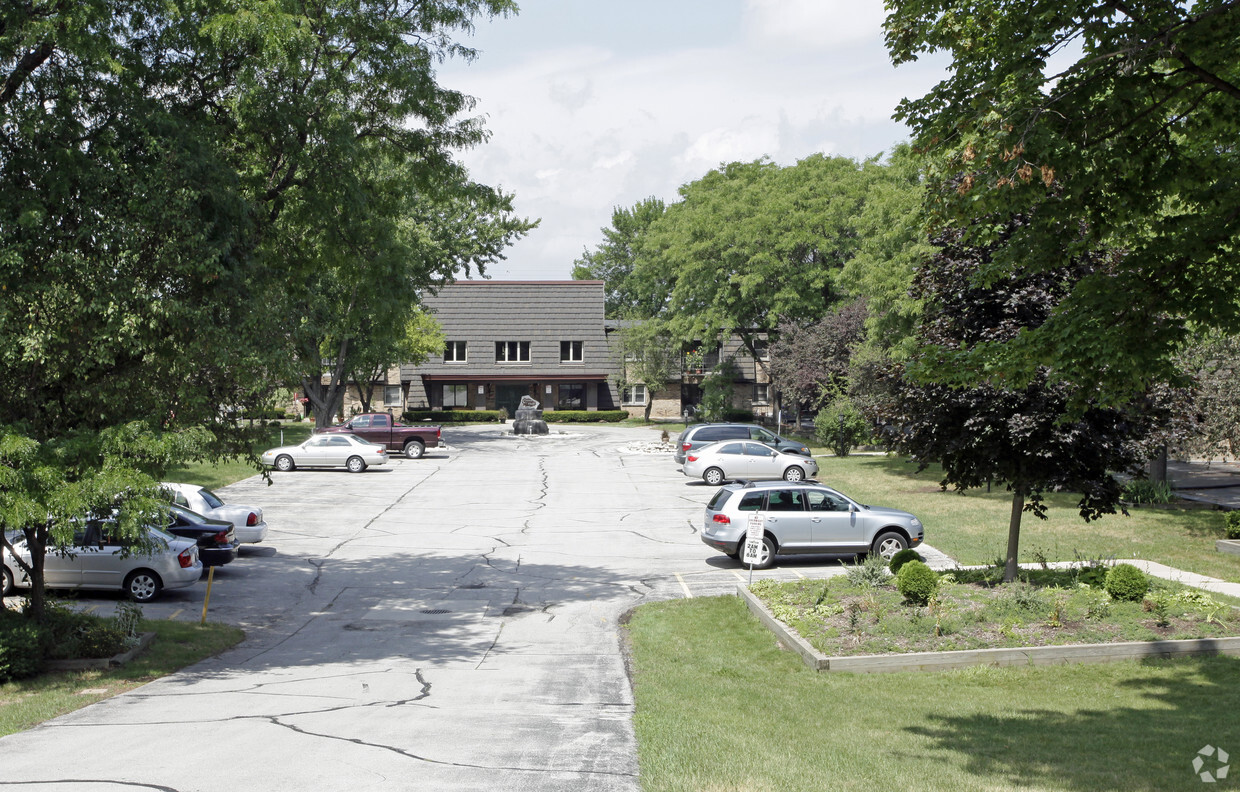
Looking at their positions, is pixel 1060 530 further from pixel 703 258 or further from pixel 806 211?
pixel 703 258

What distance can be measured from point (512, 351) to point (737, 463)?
36.7m

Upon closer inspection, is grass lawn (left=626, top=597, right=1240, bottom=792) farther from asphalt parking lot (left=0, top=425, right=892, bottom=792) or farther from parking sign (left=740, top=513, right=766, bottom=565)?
parking sign (left=740, top=513, right=766, bottom=565)

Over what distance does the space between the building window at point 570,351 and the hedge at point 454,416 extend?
6046 millimetres

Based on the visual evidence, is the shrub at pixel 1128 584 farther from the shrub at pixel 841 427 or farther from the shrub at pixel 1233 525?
the shrub at pixel 841 427

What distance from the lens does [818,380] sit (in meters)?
41.0

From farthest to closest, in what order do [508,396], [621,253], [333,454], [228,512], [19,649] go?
1. [621,253]
2. [508,396]
3. [333,454]
4. [228,512]
5. [19,649]

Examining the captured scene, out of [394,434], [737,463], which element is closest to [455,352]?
[394,434]

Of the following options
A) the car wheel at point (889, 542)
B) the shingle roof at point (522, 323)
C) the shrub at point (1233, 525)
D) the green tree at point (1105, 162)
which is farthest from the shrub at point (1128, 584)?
the shingle roof at point (522, 323)

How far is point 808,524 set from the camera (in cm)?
1925

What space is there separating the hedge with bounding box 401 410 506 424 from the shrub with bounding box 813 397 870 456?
2894cm

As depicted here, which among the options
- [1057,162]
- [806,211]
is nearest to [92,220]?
[1057,162]

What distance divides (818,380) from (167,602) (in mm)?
29130

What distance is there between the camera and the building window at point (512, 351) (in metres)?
66.7

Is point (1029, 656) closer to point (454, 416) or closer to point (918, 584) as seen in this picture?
point (918, 584)
